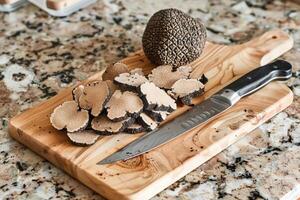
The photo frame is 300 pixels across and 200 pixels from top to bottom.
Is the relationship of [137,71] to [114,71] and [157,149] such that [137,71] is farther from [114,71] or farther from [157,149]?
[157,149]

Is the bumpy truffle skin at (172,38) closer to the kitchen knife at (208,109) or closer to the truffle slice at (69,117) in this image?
the kitchen knife at (208,109)

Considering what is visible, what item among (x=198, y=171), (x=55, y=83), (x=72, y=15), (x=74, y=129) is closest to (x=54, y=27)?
(x=72, y=15)

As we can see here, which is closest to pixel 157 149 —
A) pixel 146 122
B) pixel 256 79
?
pixel 146 122

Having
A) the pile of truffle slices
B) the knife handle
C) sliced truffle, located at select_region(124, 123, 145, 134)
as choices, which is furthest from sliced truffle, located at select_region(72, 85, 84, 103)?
the knife handle

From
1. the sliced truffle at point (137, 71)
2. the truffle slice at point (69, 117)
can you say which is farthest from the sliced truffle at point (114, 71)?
the truffle slice at point (69, 117)

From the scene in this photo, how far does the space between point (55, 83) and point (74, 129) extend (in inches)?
9.7

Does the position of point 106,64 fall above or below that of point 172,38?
below

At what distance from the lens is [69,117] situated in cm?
117

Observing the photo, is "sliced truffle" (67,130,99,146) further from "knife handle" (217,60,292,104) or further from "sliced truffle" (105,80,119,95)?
"knife handle" (217,60,292,104)

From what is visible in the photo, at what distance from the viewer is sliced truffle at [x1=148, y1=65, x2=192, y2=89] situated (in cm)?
126

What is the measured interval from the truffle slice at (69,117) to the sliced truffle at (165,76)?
0.16 m

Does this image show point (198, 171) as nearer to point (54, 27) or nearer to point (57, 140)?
point (57, 140)

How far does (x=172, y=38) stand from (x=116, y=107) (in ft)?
0.75

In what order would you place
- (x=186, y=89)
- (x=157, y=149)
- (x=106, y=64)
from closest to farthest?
(x=157, y=149), (x=186, y=89), (x=106, y=64)
